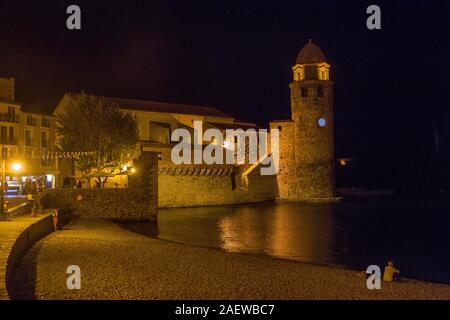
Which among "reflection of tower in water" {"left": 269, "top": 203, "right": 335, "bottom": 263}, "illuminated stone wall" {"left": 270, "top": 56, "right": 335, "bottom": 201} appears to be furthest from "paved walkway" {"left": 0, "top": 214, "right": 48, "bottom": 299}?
"illuminated stone wall" {"left": 270, "top": 56, "right": 335, "bottom": 201}

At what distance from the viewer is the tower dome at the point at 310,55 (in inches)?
1950

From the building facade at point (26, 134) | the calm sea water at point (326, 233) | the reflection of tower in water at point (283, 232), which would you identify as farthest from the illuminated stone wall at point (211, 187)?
the building facade at point (26, 134)

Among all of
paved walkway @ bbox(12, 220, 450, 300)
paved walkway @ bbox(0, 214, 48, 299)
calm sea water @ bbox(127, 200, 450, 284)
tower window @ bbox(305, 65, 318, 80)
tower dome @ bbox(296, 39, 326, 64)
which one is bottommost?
calm sea water @ bbox(127, 200, 450, 284)

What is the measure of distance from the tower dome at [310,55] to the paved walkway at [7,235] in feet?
116

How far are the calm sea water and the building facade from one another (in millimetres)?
12201

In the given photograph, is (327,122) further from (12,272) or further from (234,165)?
(12,272)

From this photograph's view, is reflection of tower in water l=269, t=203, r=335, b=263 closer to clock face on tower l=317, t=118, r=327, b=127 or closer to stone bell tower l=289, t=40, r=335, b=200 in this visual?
stone bell tower l=289, t=40, r=335, b=200

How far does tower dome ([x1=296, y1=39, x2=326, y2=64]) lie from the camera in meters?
49.5

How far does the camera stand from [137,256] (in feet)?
49.9

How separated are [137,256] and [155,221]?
14.2 metres

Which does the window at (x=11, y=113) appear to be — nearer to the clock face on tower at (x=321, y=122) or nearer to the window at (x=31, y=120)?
the window at (x=31, y=120)

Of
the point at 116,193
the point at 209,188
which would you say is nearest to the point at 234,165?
the point at 209,188

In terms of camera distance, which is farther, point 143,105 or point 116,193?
point 143,105
